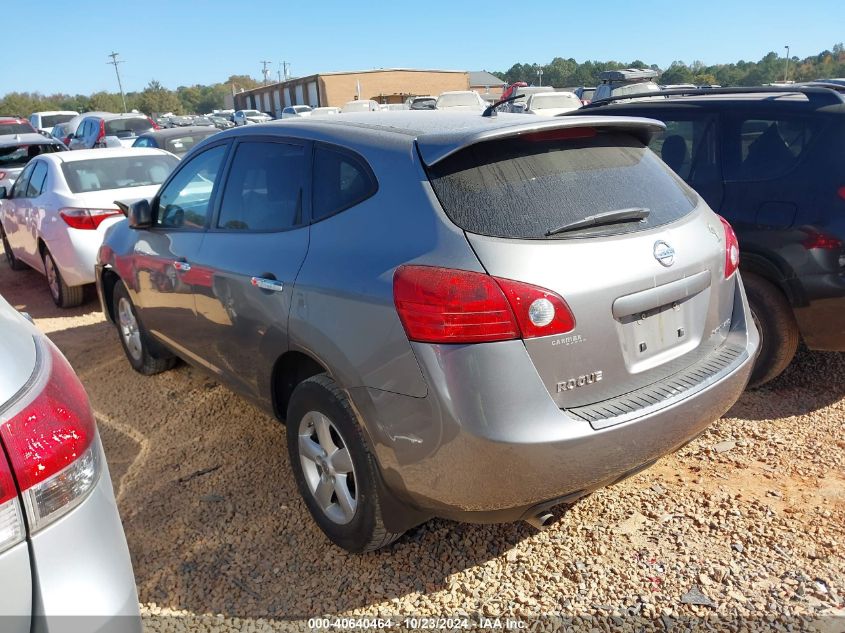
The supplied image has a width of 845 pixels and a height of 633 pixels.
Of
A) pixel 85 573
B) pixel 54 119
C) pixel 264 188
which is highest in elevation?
pixel 264 188

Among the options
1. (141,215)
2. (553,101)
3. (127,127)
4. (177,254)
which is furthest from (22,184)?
(553,101)

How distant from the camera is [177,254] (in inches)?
149

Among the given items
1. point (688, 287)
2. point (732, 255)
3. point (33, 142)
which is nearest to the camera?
point (688, 287)

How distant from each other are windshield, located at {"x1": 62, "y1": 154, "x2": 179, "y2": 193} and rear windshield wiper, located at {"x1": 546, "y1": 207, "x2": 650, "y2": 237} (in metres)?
5.80

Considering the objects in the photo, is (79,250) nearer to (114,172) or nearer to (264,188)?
(114,172)

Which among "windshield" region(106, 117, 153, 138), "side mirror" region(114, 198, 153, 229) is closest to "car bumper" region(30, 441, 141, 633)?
"side mirror" region(114, 198, 153, 229)

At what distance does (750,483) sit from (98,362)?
467 cm

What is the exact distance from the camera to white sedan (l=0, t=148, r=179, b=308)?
21.0 ft

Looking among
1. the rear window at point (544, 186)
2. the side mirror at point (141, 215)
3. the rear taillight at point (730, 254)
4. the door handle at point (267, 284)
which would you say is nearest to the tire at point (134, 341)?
the side mirror at point (141, 215)

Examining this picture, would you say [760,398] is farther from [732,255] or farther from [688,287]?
[688,287]

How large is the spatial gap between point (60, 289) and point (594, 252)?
6.30 m

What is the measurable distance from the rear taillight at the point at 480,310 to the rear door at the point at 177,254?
1.65 metres

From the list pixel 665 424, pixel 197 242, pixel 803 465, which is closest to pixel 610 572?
pixel 665 424

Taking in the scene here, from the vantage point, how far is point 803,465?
3408mm
